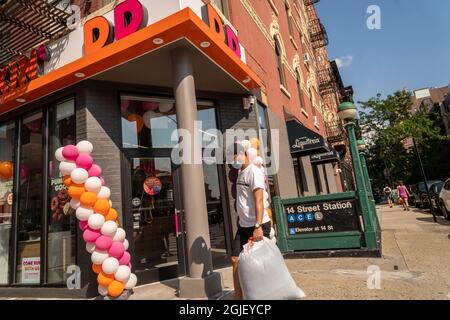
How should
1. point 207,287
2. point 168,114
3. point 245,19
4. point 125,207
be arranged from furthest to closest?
point 245,19 → point 168,114 → point 125,207 → point 207,287

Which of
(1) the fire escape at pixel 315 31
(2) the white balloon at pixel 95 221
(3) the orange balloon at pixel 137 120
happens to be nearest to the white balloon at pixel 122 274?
(2) the white balloon at pixel 95 221

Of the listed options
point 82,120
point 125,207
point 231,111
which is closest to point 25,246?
point 125,207

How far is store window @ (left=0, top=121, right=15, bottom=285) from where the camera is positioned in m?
6.66

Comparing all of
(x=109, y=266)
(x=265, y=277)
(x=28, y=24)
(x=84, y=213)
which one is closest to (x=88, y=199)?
(x=84, y=213)

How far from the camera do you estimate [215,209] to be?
6711 millimetres

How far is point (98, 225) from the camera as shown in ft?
14.4

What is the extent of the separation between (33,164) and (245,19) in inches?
272

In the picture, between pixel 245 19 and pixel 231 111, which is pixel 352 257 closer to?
pixel 231 111

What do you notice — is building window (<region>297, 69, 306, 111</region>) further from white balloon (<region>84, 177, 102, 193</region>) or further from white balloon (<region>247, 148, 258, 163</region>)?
white balloon (<region>84, 177, 102, 193</region>)

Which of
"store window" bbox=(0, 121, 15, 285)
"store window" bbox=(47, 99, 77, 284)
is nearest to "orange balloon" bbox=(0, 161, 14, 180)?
"store window" bbox=(0, 121, 15, 285)

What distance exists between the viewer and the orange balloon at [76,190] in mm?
4492

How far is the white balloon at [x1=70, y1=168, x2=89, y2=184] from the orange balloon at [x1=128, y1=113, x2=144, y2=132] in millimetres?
2103

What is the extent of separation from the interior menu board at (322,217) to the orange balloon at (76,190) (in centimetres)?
434

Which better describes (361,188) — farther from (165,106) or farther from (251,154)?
(165,106)
